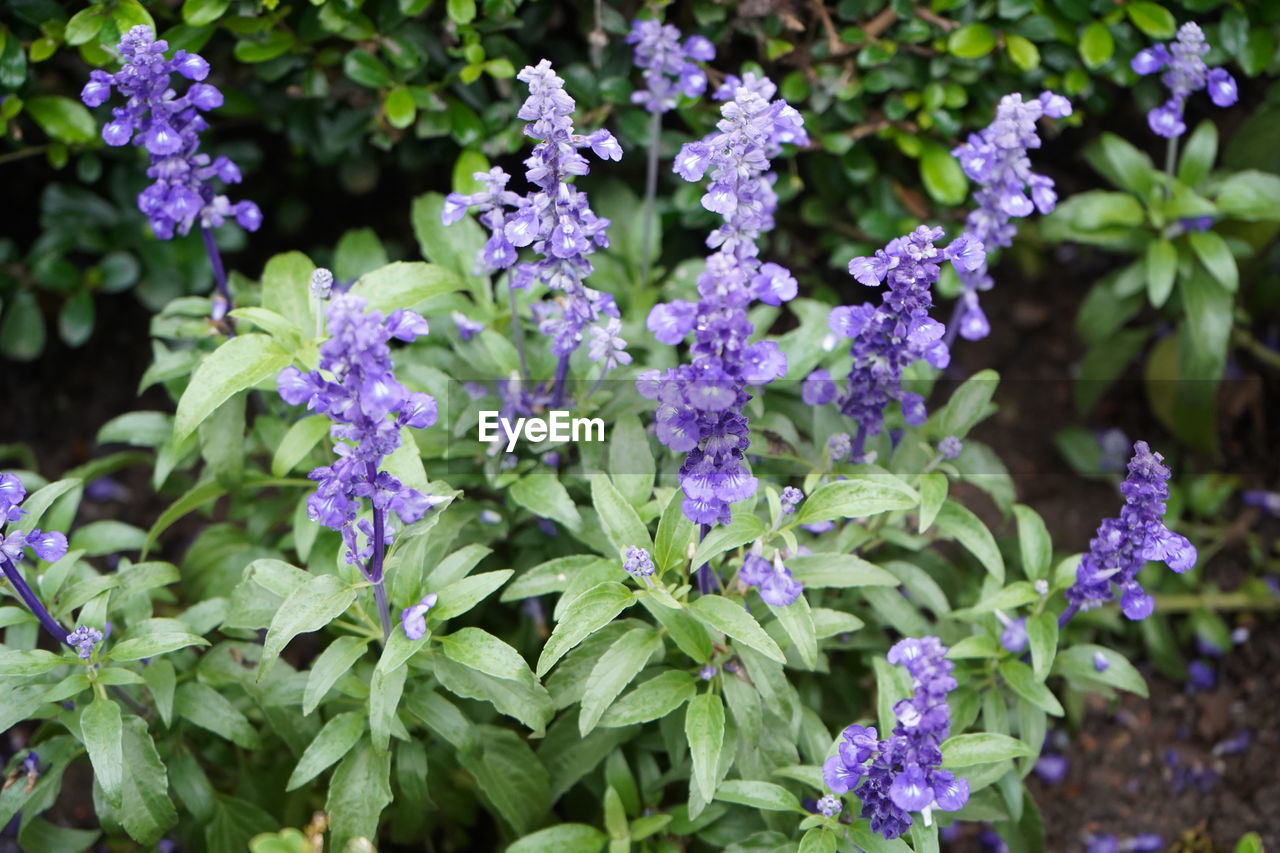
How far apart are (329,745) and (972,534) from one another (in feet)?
6.29

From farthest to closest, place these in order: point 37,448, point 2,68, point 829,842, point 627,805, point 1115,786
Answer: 1. point 37,448
2. point 1115,786
3. point 2,68
4. point 627,805
5. point 829,842

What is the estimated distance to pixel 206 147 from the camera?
479 centimetres

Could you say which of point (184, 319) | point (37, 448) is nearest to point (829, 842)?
point (184, 319)

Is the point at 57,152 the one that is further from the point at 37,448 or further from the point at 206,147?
the point at 37,448

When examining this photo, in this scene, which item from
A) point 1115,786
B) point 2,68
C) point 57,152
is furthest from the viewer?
point 1115,786

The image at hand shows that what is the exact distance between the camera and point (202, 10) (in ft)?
12.8

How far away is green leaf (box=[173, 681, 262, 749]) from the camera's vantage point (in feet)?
10.7

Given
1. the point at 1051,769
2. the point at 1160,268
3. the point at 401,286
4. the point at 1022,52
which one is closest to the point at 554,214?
the point at 401,286

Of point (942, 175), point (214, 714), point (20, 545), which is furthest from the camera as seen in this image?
point (942, 175)

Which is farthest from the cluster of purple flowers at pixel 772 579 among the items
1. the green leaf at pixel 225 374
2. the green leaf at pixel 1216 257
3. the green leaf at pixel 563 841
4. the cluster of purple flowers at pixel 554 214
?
the green leaf at pixel 1216 257

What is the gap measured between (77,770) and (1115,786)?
13.0 feet

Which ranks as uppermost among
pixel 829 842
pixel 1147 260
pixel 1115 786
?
pixel 1147 260

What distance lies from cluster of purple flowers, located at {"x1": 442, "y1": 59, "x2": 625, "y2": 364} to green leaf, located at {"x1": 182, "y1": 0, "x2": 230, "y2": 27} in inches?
53.9

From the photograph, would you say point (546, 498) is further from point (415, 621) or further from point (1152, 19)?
point (1152, 19)
